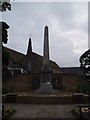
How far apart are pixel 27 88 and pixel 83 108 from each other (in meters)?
25.7

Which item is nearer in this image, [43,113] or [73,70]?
[43,113]

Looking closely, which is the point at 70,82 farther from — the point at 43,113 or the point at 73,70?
the point at 73,70

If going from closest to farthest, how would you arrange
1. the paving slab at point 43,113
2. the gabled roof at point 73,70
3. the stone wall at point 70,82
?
the paving slab at point 43,113, the stone wall at point 70,82, the gabled roof at point 73,70

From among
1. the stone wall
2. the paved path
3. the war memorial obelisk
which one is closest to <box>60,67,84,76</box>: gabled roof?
the stone wall

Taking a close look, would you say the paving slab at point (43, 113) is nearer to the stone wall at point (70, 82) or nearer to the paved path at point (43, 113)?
the paved path at point (43, 113)

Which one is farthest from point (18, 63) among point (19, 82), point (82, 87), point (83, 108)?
point (83, 108)

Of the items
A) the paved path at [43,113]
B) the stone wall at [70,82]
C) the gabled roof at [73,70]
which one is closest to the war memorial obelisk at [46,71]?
the stone wall at [70,82]

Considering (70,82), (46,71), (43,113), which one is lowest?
(43,113)

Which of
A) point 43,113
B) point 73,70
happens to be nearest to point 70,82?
point 43,113

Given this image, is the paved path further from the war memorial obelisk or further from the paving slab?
the war memorial obelisk

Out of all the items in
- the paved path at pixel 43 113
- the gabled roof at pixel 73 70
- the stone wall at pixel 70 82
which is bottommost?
the paved path at pixel 43 113

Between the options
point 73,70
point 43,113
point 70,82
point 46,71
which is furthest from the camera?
point 73,70

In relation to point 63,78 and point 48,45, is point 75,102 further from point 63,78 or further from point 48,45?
point 63,78

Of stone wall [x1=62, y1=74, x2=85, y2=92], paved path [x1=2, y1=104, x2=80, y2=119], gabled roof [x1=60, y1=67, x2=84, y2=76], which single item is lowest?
paved path [x1=2, y1=104, x2=80, y2=119]
